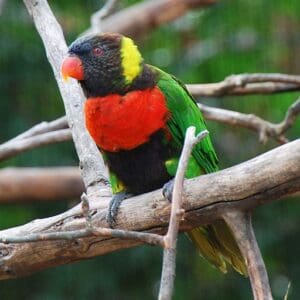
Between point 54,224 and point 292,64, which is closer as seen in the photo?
point 54,224

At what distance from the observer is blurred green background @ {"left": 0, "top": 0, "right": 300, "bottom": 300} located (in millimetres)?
5336

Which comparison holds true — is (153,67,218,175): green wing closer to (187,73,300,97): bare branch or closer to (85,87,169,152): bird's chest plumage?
(85,87,169,152): bird's chest plumage

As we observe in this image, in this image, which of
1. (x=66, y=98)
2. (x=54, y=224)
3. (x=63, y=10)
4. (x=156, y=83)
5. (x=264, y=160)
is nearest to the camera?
(x=264, y=160)

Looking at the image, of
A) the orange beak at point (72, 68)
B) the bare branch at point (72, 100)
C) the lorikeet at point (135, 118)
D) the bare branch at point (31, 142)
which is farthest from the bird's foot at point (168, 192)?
the bare branch at point (31, 142)

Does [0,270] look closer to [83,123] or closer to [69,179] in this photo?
[83,123]

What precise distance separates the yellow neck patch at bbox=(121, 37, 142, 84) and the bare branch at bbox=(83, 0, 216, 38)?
201 cm

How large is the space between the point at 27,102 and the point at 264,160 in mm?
3343

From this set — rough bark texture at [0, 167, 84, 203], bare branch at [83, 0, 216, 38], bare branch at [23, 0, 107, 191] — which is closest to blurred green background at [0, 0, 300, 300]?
bare branch at [83, 0, 216, 38]

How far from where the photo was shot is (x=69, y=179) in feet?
15.3

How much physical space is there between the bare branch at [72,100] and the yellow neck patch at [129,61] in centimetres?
27

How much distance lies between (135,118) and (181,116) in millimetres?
170

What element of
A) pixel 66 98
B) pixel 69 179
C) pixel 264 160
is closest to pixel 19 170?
pixel 69 179

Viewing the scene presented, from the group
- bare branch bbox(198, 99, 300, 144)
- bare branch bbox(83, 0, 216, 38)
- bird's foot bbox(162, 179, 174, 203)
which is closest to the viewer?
bird's foot bbox(162, 179, 174, 203)

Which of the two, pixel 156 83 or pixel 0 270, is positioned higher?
pixel 156 83
